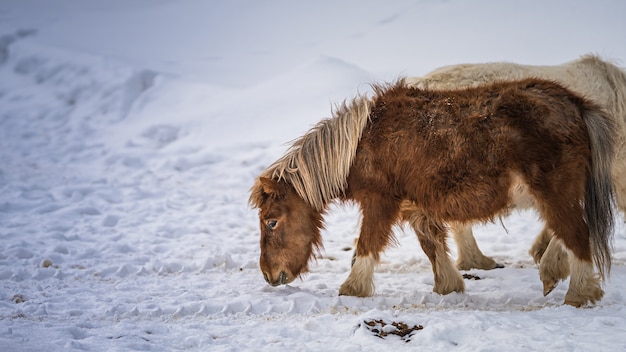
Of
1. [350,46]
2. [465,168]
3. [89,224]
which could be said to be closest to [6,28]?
[350,46]

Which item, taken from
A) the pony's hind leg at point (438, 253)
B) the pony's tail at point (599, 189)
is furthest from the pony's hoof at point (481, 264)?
the pony's tail at point (599, 189)

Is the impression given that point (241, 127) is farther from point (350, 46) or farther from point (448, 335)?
point (448, 335)

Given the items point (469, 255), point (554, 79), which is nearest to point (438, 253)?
point (469, 255)

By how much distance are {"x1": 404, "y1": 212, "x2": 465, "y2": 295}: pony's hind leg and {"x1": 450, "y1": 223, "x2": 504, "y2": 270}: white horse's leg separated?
0.90m

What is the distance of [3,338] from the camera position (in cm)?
371

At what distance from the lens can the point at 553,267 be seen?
4.75 m

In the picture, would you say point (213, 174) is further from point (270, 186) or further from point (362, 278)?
point (362, 278)

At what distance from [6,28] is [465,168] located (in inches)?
581

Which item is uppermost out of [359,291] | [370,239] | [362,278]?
[370,239]

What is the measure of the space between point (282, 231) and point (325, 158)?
0.72 meters

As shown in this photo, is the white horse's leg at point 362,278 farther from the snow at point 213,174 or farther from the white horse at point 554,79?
the white horse at point 554,79

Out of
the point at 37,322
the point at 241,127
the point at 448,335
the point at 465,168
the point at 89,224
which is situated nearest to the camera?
the point at 448,335

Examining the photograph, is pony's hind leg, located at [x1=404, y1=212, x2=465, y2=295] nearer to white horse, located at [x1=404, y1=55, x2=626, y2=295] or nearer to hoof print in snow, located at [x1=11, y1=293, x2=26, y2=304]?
white horse, located at [x1=404, y1=55, x2=626, y2=295]

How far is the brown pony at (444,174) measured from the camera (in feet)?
14.3
